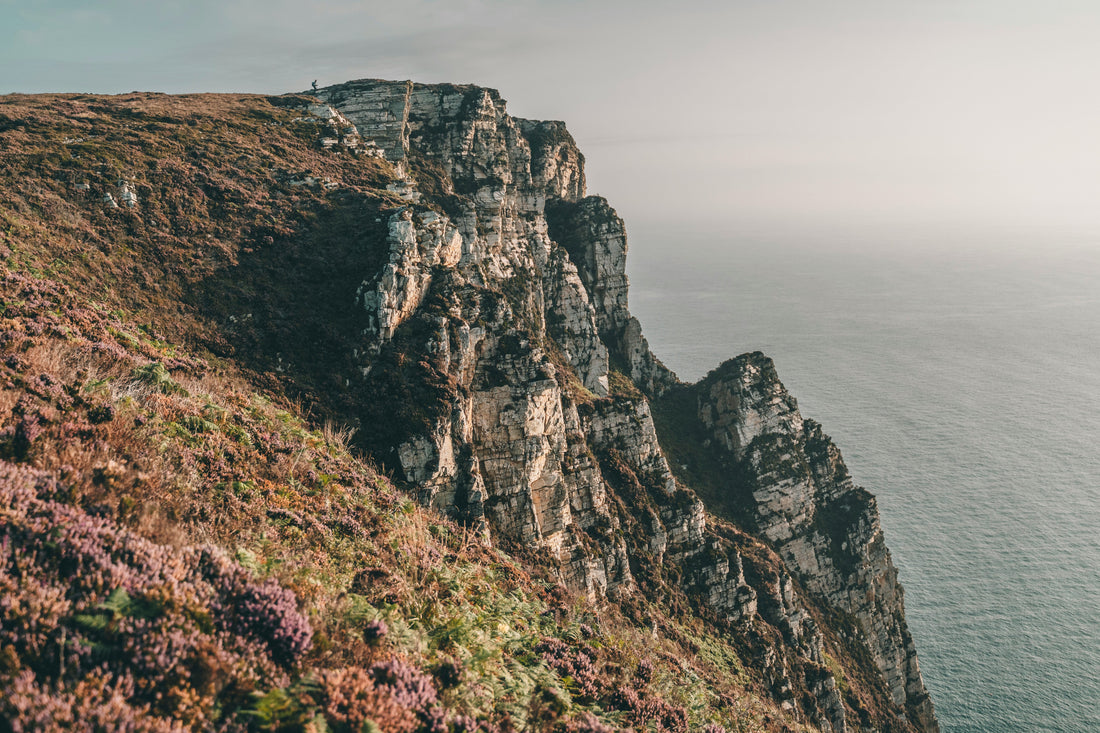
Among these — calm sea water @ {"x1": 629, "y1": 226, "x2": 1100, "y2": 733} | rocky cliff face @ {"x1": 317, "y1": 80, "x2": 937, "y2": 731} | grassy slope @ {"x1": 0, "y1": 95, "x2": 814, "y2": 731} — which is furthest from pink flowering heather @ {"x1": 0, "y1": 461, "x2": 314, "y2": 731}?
calm sea water @ {"x1": 629, "y1": 226, "x2": 1100, "y2": 733}

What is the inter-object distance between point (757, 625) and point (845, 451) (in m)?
92.8

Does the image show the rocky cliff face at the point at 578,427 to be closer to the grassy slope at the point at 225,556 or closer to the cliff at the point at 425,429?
the cliff at the point at 425,429

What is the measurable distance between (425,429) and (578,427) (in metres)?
16.3

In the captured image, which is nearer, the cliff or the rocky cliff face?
the cliff

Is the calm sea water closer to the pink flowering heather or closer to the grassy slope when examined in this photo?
the grassy slope

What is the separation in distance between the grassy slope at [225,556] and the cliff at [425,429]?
9 centimetres

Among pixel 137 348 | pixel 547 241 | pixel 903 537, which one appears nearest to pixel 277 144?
pixel 547 241

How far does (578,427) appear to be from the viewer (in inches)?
1702

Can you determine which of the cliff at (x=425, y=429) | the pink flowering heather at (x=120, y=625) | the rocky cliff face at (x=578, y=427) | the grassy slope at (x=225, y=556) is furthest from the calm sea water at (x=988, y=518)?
the pink flowering heather at (x=120, y=625)

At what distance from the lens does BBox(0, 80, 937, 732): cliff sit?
9133 millimetres

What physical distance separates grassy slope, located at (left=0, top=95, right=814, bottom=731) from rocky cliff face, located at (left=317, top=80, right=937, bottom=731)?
760 cm

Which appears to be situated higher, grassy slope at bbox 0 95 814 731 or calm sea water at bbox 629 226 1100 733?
grassy slope at bbox 0 95 814 731

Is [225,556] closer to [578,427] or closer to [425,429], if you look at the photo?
[425,429]

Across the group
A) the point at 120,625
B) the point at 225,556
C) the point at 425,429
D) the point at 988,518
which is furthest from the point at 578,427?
the point at 988,518
